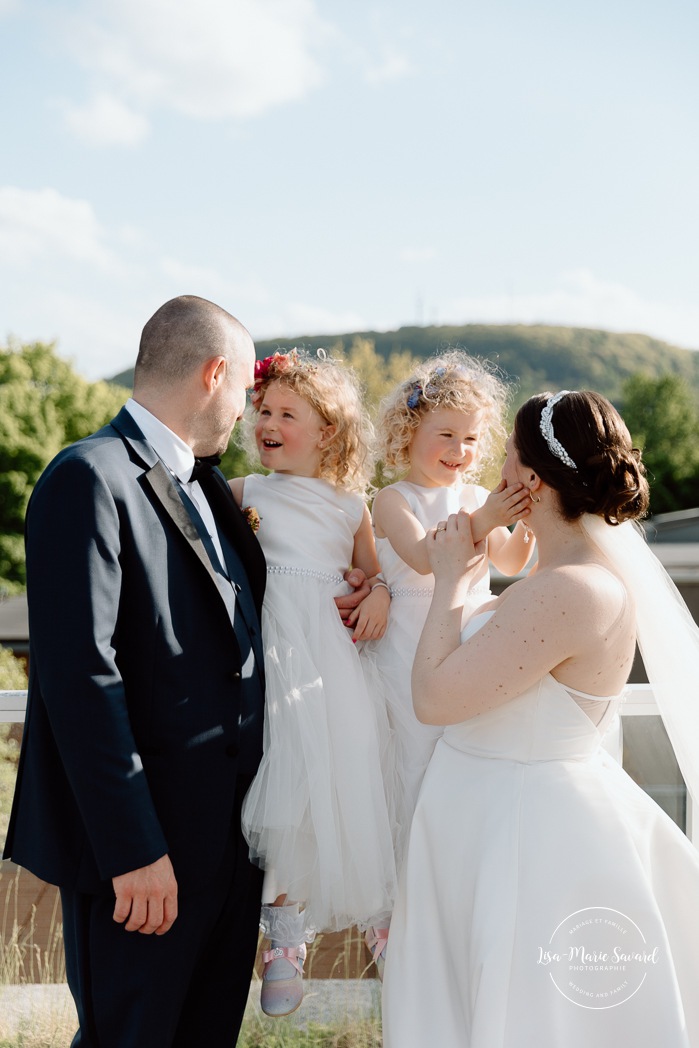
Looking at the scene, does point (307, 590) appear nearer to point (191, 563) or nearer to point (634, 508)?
point (191, 563)

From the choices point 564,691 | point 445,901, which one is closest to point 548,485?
point 564,691

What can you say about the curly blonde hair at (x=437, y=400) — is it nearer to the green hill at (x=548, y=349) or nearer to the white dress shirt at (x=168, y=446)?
the white dress shirt at (x=168, y=446)

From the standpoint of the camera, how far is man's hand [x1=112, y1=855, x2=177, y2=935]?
1.97 m

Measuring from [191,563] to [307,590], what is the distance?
505 millimetres

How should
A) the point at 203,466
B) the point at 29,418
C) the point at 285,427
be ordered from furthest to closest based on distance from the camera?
1. the point at 29,418
2. the point at 285,427
3. the point at 203,466

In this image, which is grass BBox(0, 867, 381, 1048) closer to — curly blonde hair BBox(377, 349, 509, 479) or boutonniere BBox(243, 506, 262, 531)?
boutonniere BBox(243, 506, 262, 531)

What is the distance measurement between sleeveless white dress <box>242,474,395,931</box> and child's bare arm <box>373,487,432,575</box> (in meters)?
0.23

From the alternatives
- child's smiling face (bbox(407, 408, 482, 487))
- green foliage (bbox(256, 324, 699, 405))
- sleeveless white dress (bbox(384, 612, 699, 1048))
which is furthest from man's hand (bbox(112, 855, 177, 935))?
green foliage (bbox(256, 324, 699, 405))

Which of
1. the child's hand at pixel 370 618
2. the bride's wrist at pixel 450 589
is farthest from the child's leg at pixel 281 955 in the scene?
the bride's wrist at pixel 450 589

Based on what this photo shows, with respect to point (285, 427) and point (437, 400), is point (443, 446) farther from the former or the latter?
point (285, 427)

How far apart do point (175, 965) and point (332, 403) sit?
1618 mm

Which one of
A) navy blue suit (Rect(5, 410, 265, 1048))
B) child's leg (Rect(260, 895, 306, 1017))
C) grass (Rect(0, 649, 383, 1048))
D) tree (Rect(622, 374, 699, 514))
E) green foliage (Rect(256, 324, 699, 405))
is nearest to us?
navy blue suit (Rect(5, 410, 265, 1048))

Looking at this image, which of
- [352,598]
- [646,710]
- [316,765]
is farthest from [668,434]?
[316,765]

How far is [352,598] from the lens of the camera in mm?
2633
